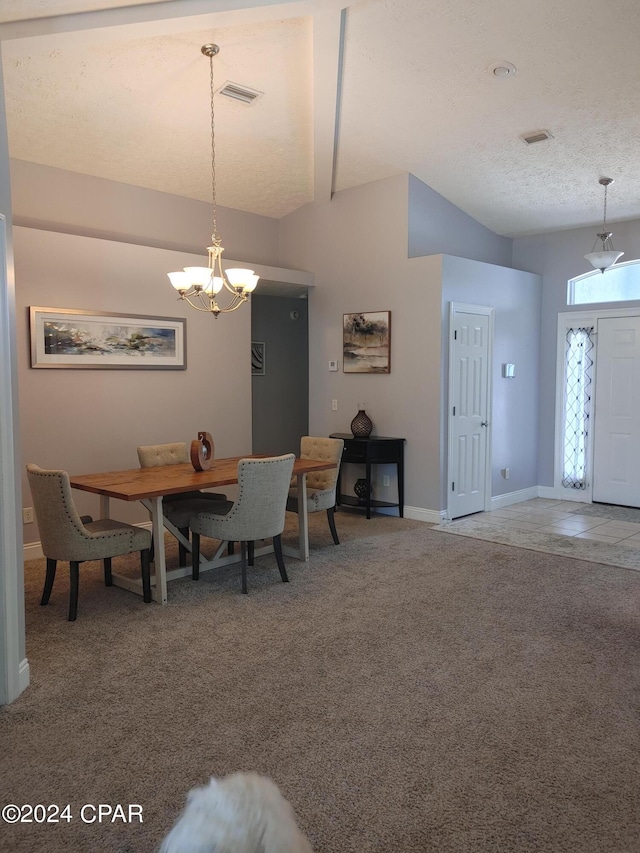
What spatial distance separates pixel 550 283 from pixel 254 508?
4867 mm

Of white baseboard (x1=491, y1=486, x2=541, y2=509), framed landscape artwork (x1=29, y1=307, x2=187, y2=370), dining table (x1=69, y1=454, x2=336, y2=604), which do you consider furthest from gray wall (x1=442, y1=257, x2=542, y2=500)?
framed landscape artwork (x1=29, y1=307, x2=187, y2=370)

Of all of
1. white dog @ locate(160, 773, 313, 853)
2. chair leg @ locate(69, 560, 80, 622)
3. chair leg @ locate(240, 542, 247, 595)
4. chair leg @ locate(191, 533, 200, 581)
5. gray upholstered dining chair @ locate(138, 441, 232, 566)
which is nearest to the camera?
white dog @ locate(160, 773, 313, 853)

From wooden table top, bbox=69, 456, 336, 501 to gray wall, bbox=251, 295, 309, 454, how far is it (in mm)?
3312

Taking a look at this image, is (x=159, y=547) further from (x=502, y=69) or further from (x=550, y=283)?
(x=550, y=283)

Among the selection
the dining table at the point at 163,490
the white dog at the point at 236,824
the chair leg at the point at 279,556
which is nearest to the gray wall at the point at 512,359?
the dining table at the point at 163,490

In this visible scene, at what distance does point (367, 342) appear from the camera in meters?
6.28

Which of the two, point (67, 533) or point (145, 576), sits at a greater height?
point (67, 533)

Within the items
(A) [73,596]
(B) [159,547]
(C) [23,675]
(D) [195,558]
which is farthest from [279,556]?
(C) [23,675]

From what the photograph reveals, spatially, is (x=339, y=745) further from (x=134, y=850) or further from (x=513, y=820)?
(x=134, y=850)

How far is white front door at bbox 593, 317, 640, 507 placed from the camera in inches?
255

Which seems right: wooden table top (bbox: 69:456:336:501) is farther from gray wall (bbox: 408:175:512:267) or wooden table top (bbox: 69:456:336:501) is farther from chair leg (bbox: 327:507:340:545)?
gray wall (bbox: 408:175:512:267)

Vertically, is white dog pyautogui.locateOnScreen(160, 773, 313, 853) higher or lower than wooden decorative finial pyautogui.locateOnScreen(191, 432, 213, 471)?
lower

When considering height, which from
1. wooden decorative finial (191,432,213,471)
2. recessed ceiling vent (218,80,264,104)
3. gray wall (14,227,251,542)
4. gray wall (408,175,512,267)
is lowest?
wooden decorative finial (191,432,213,471)

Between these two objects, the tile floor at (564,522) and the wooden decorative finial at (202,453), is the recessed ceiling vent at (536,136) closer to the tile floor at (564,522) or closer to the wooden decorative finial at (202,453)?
the tile floor at (564,522)
